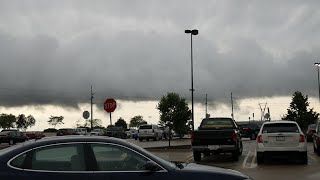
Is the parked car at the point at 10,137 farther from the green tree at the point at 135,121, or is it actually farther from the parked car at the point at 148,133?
the green tree at the point at 135,121

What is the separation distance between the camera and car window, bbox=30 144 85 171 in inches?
273

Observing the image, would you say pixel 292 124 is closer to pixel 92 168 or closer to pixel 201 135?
pixel 201 135

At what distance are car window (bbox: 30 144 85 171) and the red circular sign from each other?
1394cm

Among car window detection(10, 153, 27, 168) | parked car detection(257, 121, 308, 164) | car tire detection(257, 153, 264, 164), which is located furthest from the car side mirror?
car tire detection(257, 153, 264, 164)

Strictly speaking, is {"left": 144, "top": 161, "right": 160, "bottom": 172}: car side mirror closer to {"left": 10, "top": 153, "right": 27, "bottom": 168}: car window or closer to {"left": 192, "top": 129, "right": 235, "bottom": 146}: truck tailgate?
{"left": 10, "top": 153, "right": 27, "bottom": 168}: car window

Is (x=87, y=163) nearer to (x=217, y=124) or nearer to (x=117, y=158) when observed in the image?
(x=117, y=158)

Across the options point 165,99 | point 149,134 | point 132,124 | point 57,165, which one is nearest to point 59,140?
point 57,165

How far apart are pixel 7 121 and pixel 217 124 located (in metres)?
116

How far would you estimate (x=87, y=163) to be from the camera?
275 inches

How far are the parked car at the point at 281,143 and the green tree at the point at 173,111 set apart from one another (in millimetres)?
16810

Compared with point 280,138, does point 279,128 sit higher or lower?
higher

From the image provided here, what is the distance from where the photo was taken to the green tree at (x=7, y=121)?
422ft

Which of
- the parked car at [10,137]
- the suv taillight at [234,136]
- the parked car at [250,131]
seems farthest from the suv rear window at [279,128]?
the parked car at [10,137]

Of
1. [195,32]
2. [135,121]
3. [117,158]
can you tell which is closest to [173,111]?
[195,32]
